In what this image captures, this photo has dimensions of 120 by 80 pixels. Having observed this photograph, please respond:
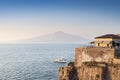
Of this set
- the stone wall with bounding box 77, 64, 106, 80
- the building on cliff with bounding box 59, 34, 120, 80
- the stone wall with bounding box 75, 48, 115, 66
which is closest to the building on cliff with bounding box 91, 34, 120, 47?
the building on cliff with bounding box 59, 34, 120, 80

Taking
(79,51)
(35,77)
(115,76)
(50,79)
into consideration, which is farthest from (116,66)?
(35,77)

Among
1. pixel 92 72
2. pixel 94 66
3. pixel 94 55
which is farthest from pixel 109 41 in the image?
pixel 92 72

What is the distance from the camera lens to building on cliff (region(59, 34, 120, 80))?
1681 inches

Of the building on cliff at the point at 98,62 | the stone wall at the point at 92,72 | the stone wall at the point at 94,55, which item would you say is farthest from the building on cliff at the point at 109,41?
the stone wall at the point at 92,72

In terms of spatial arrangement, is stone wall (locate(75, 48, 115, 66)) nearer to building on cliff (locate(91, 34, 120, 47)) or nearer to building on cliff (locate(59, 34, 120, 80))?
building on cliff (locate(59, 34, 120, 80))

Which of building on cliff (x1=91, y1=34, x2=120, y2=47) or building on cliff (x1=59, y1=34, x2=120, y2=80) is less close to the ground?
building on cliff (x1=91, y1=34, x2=120, y2=47)

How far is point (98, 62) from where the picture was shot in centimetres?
4438

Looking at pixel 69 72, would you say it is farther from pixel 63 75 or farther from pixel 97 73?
pixel 97 73

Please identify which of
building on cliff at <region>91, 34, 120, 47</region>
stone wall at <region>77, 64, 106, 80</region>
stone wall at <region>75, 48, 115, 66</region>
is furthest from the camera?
building on cliff at <region>91, 34, 120, 47</region>

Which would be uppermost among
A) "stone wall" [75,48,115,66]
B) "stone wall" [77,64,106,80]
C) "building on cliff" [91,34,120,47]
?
"building on cliff" [91,34,120,47]

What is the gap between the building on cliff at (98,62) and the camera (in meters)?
42.7

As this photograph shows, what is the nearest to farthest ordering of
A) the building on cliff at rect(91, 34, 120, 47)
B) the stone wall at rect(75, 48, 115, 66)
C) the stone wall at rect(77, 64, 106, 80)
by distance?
the stone wall at rect(77, 64, 106, 80)
the stone wall at rect(75, 48, 115, 66)
the building on cliff at rect(91, 34, 120, 47)

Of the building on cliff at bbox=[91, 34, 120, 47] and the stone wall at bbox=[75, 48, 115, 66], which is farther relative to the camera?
the building on cliff at bbox=[91, 34, 120, 47]

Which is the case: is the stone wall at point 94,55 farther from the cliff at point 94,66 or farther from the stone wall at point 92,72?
the stone wall at point 92,72
